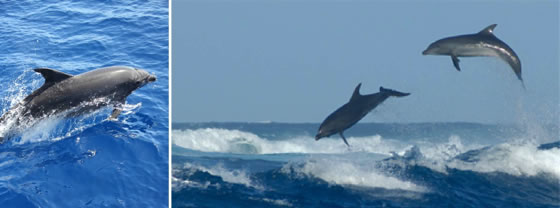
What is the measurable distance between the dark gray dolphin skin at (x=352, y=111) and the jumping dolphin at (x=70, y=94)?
147 inches

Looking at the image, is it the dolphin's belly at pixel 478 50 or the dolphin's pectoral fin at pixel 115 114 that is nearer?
the dolphin's belly at pixel 478 50

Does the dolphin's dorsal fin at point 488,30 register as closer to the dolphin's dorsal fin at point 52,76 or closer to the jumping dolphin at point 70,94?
the jumping dolphin at point 70,94

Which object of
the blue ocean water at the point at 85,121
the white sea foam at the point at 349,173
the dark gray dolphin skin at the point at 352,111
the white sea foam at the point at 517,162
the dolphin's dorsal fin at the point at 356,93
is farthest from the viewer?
the white sea foam at the point at 517,162

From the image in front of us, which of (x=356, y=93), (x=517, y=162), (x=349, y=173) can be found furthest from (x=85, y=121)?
(x=517, y=162)

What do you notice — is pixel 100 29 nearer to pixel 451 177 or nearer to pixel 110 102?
pixel 110 102

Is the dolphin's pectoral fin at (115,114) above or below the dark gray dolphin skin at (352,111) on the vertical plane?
below

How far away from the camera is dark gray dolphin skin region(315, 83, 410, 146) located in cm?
984

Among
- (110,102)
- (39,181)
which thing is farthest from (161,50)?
(39,181)

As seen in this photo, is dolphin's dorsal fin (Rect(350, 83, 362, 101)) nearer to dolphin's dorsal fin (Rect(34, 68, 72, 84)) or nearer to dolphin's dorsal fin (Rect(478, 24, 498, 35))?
dolphin's dorsal fin (Rect(478, 24, 498, 35))

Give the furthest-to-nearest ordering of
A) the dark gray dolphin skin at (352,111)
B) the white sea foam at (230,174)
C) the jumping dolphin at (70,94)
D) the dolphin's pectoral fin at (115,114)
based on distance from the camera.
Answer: the white sea foam at (230,174) < the dolphin's pectoral fin at (115,114) < the dark gray dolphin skin at (352,111) < the jumping dolphin at (70,94)

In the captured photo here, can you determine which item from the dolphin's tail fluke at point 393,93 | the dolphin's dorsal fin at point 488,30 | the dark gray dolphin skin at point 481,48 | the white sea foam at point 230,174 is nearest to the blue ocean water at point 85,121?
the white sea foam at point 230,174

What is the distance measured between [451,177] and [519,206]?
1627mm

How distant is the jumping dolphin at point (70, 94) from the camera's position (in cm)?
888

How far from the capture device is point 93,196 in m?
8.63
